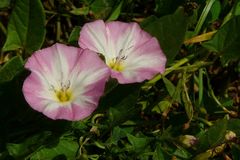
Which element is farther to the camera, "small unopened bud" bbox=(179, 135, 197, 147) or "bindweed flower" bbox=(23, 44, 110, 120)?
"small unopened bud" bbox=(179, 135, 197, 147)

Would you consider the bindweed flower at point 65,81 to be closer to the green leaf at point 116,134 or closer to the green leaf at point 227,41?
the green leaf at point 116,134

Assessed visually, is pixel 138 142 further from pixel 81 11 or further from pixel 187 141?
pixel 81 11

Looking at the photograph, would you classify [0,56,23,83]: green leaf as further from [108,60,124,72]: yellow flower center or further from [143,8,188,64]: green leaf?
[143,8,188,64]: green leaf

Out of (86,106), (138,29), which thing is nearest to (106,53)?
(138,29)

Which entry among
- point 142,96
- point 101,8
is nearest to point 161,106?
point 142,96

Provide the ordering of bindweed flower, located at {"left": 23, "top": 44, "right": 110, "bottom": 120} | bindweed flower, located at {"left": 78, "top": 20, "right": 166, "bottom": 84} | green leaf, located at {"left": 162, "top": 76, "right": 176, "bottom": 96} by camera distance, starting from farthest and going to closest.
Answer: green leaf, located at {"left": 162, "top": 76, "right": 176, "bottom": 96} < bindweed flower, located at {"left": 78, "top": 20, "right": 166, "bottom": 84} < bindweed flower, located at {"left": 23, "top": 44, "right": 110, "bottom": 120}

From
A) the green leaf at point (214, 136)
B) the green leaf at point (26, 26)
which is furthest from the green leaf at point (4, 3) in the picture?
the green leaf at point (214, 136)

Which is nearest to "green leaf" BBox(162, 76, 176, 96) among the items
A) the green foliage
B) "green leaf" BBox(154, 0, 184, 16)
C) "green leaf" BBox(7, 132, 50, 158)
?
the green foliage

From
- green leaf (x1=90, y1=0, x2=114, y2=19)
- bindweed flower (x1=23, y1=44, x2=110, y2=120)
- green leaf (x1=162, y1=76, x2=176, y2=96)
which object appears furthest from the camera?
green leaf (x1=90, y1=0, x2=114, y2=19)
